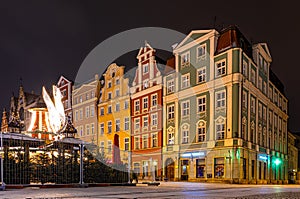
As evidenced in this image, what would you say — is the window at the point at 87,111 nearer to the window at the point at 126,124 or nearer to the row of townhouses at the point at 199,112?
the row of townhouses at the point at 199,112

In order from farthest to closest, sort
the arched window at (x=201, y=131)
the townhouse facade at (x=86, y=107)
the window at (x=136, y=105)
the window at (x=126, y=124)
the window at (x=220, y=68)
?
the townhouse facade at (x=86, y=107) → the window at (x=126, y=124) → the window at (x=136, y=105) → the arched window at (x=201, y=131) → the window at (x=220, y=68)

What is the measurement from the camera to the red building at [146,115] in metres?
43.3

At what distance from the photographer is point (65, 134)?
82.0 ft

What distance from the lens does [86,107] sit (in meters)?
55.7

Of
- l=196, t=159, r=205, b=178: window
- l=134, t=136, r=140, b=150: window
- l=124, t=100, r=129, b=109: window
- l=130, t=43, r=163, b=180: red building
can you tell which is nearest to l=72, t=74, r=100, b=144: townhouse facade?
l=124, t=100, r=129, b=109: window

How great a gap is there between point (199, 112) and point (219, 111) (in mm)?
2825

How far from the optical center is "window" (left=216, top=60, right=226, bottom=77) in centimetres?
3584

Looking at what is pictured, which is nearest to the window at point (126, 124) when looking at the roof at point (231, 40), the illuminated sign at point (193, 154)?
the illuminated sign at point (193, 154)

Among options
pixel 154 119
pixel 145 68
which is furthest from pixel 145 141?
pixel 145 68

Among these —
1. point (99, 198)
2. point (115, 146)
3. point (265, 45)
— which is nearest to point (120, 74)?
point (265, 45)

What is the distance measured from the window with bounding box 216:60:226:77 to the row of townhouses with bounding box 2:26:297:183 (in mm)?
91

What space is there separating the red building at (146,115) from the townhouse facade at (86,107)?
802 centimetres

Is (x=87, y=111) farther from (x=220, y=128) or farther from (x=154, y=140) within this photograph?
(x=220, y=128)

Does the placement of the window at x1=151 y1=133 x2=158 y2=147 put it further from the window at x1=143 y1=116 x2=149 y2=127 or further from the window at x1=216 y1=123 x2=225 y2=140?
the window at x1=216 y1=123 x2=225 y2=140
